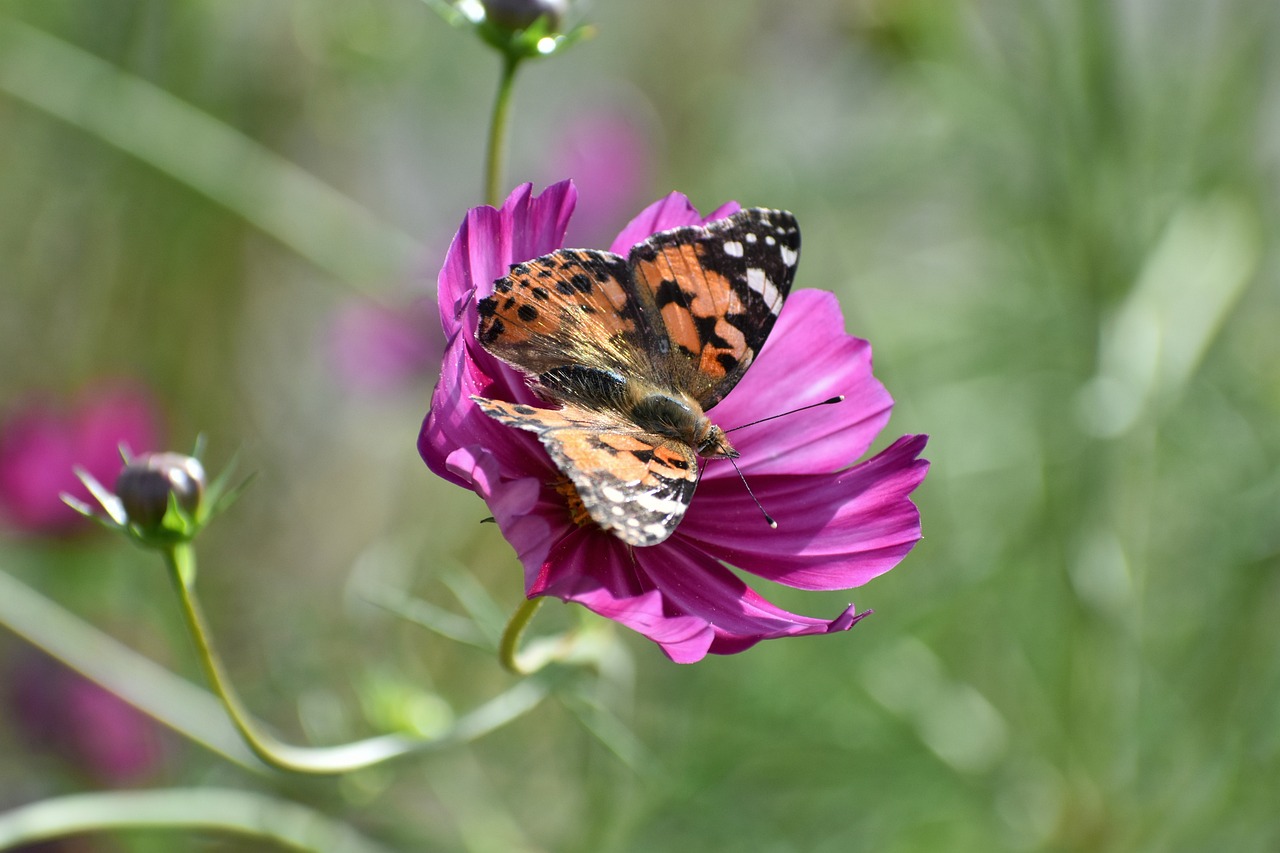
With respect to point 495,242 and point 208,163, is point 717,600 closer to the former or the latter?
point 495,242

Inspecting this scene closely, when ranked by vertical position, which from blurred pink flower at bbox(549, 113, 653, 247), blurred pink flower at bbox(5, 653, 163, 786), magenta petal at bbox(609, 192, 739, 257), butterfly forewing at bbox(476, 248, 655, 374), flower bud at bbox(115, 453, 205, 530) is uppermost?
blurred pink flower at bbox(549, 113, 653, 247)

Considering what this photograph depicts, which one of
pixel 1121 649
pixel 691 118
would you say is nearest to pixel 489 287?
pixel 1121 649

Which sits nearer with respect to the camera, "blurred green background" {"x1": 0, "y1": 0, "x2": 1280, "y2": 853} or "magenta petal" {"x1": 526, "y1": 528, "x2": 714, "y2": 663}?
"magenta petal" {"x1": 526, "y1": 528, "x2": 714, "y2": 663}

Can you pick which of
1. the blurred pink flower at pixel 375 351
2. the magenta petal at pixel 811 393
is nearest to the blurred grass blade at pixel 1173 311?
the magenta petal at pixel 811 393

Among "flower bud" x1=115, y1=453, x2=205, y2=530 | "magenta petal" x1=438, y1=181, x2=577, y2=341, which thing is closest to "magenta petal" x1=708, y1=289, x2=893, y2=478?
"magenta petal" x1=438, y1=181, x2=577, y2=341

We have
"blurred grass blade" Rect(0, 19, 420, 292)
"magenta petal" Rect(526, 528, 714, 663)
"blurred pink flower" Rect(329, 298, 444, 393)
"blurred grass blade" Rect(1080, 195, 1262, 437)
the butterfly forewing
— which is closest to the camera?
"magenta petal" Rect(526, 528, 714, 663)

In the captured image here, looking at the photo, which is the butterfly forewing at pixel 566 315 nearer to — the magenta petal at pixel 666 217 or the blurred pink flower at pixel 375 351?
the magenta petal at pixel 666 217

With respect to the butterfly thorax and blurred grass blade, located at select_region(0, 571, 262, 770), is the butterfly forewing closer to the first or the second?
the butterfly thorax

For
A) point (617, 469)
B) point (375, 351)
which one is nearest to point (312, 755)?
point (617, 469)
